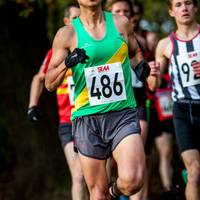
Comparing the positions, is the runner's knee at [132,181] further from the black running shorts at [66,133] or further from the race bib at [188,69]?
the black running shorts at [66,133]

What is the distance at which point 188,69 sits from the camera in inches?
340

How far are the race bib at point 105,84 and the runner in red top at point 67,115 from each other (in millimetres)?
1928

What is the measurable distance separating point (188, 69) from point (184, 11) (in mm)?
674

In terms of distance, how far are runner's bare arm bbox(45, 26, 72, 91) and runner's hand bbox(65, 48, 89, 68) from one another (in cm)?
20

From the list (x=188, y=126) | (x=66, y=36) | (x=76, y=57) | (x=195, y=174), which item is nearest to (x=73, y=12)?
(x=188, y=126)

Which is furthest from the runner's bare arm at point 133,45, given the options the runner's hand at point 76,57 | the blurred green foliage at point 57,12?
the blurred green foliage at point 57,12

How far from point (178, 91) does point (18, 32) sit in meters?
4.24

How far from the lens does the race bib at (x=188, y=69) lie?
862 cm

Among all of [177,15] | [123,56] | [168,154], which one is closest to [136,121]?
[123,56]

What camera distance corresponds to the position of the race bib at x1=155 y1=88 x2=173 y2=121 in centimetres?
1088

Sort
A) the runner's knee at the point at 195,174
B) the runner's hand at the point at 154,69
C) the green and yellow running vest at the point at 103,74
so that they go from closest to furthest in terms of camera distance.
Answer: the green and yellow running vest at the point at 103,74 → the runner's hand at the point at 154,69 → the runner's knee at the point at 195,174

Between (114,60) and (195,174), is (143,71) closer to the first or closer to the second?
(114,60)

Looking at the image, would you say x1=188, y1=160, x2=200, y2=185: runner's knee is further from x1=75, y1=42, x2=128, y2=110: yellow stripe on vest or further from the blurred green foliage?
the blurred green foliage

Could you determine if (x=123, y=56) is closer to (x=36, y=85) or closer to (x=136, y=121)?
(x=136, y=121)
